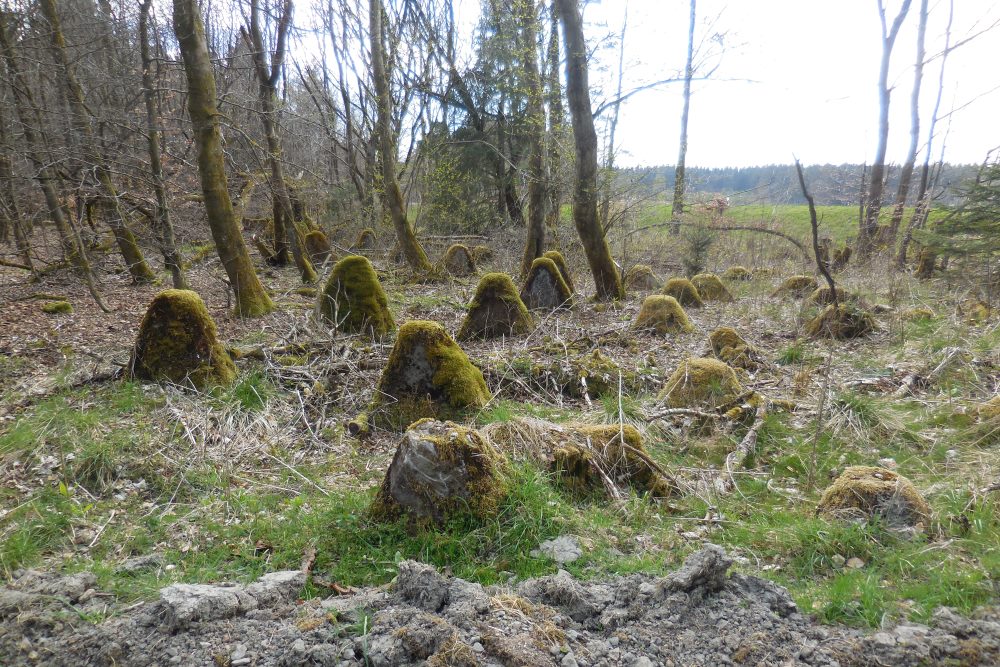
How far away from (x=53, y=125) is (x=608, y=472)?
43.3 feet

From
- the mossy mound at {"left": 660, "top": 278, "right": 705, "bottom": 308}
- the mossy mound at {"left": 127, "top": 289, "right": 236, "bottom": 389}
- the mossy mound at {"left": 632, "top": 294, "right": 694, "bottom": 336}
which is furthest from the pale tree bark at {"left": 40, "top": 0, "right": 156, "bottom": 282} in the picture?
the mossy mound at {"left": 660, "top": 278, "right": 705, "bottom": 308}

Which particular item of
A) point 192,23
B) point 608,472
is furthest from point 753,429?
point 192,23

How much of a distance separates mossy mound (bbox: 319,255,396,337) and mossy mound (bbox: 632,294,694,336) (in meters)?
3.74

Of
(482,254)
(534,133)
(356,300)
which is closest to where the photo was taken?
(356,300)

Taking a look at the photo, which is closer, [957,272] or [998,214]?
[998,214]

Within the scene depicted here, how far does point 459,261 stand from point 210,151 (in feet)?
23.4

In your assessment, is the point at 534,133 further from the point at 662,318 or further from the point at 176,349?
the point at 176,349

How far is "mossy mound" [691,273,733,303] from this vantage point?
11.9 metres

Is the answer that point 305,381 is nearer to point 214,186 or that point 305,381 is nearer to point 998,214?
point 214,186

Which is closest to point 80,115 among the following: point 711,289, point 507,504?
point 507,504

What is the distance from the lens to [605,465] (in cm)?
396

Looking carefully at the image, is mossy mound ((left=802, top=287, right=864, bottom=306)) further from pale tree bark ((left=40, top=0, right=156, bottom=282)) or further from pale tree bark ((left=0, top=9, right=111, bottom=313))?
pale tree bark ((left=0, top=9, right=111, bottom=313))

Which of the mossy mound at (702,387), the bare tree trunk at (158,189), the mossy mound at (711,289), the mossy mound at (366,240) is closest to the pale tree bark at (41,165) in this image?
the bare tree trunk at (158,189)

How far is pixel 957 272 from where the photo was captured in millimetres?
8750
